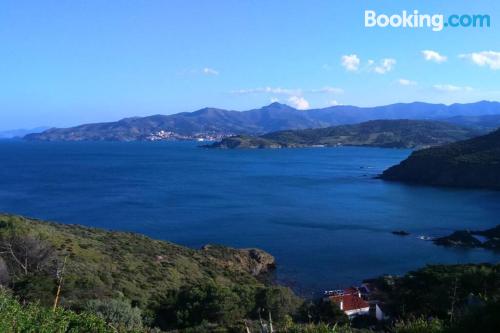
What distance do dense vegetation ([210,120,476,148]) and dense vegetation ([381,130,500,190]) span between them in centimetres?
6725

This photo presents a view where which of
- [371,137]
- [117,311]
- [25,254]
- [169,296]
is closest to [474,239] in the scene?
[169,296]

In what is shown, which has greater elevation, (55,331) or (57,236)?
(55,331)

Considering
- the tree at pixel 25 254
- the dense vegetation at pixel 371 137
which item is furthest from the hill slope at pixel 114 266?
the dense vegetation at pixel 371 137

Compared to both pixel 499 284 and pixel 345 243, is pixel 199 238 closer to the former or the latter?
pixel 345 243

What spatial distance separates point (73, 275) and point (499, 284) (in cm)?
1406

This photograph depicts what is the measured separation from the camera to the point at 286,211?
158ft

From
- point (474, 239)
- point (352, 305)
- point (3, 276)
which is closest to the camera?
point (3, 276)

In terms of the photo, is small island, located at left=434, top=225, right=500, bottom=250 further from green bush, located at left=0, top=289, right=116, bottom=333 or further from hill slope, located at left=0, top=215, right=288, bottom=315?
green bush, located at left=0, top=289, right=116, bottom=333

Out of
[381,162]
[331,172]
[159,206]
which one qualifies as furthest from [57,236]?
[381,162]

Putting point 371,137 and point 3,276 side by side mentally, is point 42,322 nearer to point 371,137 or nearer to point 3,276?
point 3,276

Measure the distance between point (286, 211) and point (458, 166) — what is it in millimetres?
29931

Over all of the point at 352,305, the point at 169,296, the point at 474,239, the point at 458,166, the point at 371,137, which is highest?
the point at 371,137

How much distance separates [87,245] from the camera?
24484mm

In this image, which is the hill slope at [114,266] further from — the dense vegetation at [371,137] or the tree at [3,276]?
the dense vegetation at [371,137]
